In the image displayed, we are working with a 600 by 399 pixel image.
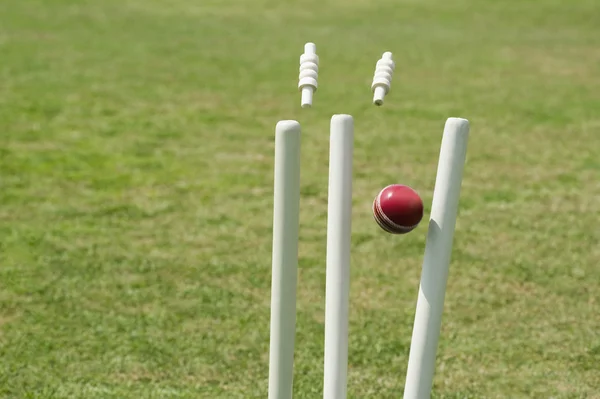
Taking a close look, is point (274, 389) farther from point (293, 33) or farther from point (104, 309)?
point (293, 33)

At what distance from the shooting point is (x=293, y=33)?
50.3 ft

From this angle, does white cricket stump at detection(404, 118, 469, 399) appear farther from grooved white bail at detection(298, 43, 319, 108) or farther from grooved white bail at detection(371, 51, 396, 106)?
grooved white bail at detection(298, 43, 319, 108)

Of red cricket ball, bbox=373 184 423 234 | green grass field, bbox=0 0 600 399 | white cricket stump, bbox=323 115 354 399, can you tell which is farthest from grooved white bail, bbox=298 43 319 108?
green grass field, bbox=0 0 600 399

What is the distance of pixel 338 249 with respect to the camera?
311 cm

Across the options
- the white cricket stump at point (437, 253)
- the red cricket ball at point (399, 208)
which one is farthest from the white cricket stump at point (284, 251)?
the white cricket stump at point (437, 253)

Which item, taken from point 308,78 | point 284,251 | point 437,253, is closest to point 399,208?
point 437,253

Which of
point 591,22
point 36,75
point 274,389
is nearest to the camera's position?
point 274,389

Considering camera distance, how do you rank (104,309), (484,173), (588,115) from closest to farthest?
1. (104,309)
2. (484,173)
3. (588,115)

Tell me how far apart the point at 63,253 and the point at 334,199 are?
3756 mm

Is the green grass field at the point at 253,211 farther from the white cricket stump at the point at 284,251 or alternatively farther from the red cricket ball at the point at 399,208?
the red cricket ball at the point at 399,208

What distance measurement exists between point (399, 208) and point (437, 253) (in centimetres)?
20

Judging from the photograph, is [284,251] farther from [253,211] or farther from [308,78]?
[253,211]

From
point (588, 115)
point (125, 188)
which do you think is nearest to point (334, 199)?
point (125, 188)

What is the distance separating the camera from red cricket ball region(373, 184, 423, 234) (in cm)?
306
